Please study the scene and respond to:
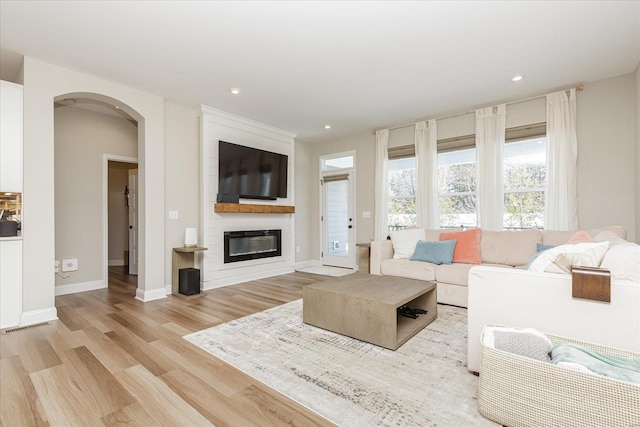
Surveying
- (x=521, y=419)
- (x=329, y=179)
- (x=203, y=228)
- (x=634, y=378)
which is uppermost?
(x=329, y=179)

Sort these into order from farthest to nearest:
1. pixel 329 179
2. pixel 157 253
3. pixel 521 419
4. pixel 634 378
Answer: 1. pixel 329 179
2. pixel 157 253
3. pixel 521 419
4. pixel 634 378

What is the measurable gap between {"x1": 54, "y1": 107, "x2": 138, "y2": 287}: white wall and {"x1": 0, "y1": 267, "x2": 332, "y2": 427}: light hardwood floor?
1.24 m

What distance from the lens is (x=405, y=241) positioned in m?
4.02

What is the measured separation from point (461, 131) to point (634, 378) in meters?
4.00

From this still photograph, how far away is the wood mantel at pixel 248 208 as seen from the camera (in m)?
4.41

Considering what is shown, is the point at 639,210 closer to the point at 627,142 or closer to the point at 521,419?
the point at 627,142

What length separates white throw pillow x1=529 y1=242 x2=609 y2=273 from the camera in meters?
1.61

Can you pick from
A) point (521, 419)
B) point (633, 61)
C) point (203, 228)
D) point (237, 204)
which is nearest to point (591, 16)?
point (633, 61)

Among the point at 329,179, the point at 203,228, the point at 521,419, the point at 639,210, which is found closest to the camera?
the point at 521,419

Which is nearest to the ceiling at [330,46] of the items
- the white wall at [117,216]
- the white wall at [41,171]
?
the white wall at [41,171]

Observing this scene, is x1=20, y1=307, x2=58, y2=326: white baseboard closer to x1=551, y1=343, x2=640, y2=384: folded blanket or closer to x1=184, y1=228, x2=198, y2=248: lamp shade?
x1=184, y1=228, x2=198, y2=248: lamp shade

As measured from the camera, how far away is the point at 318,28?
8.09 feet

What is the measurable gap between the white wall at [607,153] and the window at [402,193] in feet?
7.13

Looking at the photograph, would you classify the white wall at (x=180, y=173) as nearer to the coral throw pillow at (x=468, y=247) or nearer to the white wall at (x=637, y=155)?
the coral throw pillow at (x=468, y=247)
